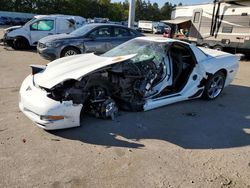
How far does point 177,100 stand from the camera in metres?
5.15

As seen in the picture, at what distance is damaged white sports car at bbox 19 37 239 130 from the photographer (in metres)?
3.72

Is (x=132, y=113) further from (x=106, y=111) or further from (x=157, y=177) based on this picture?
(x=157, y=177)

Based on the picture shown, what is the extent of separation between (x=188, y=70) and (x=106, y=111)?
2.14 m

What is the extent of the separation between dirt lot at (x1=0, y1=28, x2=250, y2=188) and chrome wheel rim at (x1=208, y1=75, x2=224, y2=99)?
85 centimetres

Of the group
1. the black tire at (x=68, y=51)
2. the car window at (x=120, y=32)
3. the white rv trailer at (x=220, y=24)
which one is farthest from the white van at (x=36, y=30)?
the white rv trailer at (x=220, y=24)

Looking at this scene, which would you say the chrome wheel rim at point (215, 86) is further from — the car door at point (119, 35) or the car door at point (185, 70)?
the car door at point (119, 35)

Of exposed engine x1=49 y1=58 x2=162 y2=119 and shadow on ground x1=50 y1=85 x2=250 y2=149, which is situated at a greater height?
exposed engine x1=49 y1=58 x2=162 y2=119

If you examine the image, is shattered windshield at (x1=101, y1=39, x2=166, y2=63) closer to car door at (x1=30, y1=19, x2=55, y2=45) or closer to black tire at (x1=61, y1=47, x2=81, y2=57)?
black tire at (x1=61, y1=47, x2=81, y2=57)

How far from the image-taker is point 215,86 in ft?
19.4

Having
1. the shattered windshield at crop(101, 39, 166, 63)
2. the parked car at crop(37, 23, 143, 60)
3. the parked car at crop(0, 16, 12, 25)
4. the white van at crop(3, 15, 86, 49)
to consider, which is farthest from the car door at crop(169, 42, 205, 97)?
the parked car at crop(0, 16, 12, 25)

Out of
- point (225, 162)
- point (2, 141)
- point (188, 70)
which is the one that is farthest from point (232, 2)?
point (2, 141)

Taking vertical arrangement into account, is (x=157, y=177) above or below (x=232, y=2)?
below

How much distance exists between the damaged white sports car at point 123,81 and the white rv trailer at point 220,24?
841cm

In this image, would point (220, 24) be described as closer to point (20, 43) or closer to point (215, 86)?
point (215, 86)
